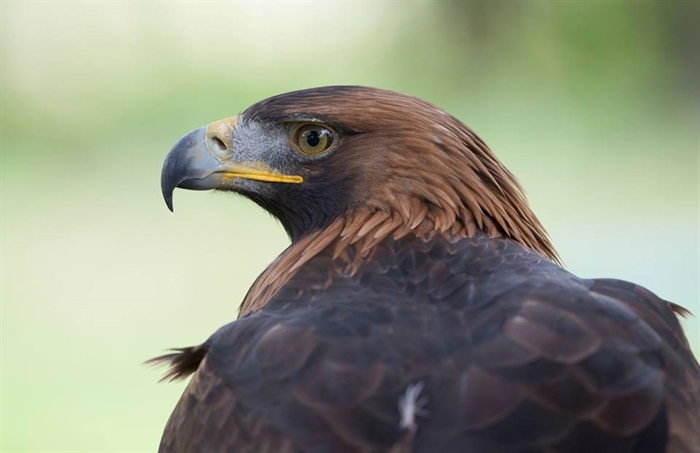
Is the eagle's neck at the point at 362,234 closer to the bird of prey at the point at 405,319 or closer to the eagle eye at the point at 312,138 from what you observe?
the bird of prey at the point at 405,319

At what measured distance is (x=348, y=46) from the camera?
10477 mm

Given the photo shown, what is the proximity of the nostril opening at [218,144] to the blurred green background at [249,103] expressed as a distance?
4.39 metres

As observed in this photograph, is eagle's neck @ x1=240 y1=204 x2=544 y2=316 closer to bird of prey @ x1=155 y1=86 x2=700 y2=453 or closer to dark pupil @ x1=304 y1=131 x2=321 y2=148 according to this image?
bird of prey @ x1=155 y1=86 x2=700 y2=453

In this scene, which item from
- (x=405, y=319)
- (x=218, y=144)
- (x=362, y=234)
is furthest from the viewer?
(x=218, y=144)

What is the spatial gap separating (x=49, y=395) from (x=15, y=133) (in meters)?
4.42

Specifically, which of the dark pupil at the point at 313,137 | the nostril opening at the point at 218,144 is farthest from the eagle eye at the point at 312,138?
the nostril opening at the point at 218,144

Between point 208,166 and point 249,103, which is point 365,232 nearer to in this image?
point 208,166

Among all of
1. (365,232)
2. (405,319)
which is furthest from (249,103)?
(405,319)

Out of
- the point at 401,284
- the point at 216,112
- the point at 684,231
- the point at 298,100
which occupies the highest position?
the point at 216,112

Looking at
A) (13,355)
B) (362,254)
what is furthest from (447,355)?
(13,355)

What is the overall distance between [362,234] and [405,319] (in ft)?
1.54

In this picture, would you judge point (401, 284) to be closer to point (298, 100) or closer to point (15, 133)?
point (298, 100)

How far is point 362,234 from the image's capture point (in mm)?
2473

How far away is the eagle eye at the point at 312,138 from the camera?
2.63 m
